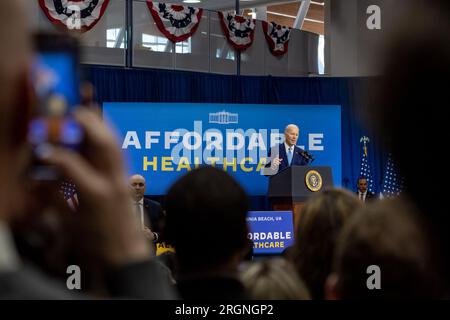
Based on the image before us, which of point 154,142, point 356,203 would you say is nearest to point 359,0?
point 154,142

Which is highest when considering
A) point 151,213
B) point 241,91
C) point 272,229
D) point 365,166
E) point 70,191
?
point 241,91

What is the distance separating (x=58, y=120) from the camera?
60cm

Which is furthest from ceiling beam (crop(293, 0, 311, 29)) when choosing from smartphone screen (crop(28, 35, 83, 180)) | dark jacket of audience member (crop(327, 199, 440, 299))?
smartphone screen (crop(28, 35, 83, 180))

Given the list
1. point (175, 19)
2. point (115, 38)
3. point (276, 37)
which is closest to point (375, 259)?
point (115, 38)

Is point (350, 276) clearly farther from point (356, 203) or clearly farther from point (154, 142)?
point (154, 142)

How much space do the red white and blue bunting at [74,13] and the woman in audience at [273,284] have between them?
386 inches

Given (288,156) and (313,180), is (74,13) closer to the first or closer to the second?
(288,156)

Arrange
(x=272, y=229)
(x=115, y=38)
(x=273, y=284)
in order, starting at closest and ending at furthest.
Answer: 1. (x=273, y=284)
2. (x=272, y=229)
3. (x=115, y=38)

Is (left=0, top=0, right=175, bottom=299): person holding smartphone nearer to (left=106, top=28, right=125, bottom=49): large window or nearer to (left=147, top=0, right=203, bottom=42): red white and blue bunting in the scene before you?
(left=106, top=28, right=125, bottom=49): large window

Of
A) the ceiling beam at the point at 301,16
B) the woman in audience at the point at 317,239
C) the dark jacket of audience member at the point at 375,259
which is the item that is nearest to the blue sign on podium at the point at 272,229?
the woman in audience at the point at 317,239

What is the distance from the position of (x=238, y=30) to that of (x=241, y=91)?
38.8 inches

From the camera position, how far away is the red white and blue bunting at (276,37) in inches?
514

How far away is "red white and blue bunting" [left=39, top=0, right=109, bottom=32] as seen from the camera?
10.8 m

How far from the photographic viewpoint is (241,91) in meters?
12.5
